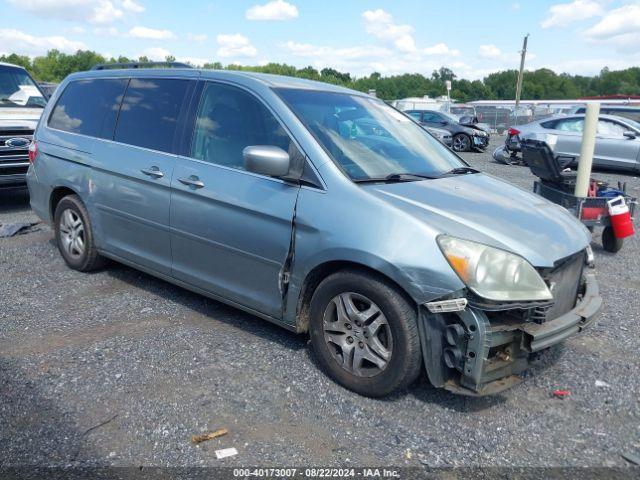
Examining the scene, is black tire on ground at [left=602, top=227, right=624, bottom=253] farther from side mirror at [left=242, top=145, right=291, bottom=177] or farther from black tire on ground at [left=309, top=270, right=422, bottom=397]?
side mirror at [left=242, top=145, right=291, bottom=177]

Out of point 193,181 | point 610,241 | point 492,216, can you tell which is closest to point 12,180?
point 193,181

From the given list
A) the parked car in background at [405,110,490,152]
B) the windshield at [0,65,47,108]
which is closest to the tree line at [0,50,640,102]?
the parked car in background at [405,110,490,152]

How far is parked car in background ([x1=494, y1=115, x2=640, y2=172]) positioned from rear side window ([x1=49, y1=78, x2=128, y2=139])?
39.5 feet

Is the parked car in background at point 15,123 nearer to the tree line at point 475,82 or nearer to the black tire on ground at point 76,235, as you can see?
the black tire on ground at point 76,235

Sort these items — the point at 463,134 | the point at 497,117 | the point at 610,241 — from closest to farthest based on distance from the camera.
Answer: the point at 610,241, the point at 463,134, the point at 497,117

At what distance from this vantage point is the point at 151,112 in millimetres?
4777

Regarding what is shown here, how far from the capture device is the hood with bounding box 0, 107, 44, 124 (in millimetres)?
8609

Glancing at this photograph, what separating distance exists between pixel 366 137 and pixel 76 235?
3.05 metres

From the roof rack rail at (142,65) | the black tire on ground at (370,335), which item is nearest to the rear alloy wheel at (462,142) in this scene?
the roof rack rail at (142,65)

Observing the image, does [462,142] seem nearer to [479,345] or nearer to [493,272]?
[493,272]

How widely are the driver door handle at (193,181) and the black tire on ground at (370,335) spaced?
4.00 feet

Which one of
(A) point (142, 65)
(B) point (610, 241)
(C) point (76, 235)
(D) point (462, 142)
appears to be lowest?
(B) point (610, 241)

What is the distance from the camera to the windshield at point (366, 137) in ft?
12.6

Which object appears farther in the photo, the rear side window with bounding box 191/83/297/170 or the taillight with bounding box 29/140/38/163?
the taillight with bounding box 29/140/38/163
